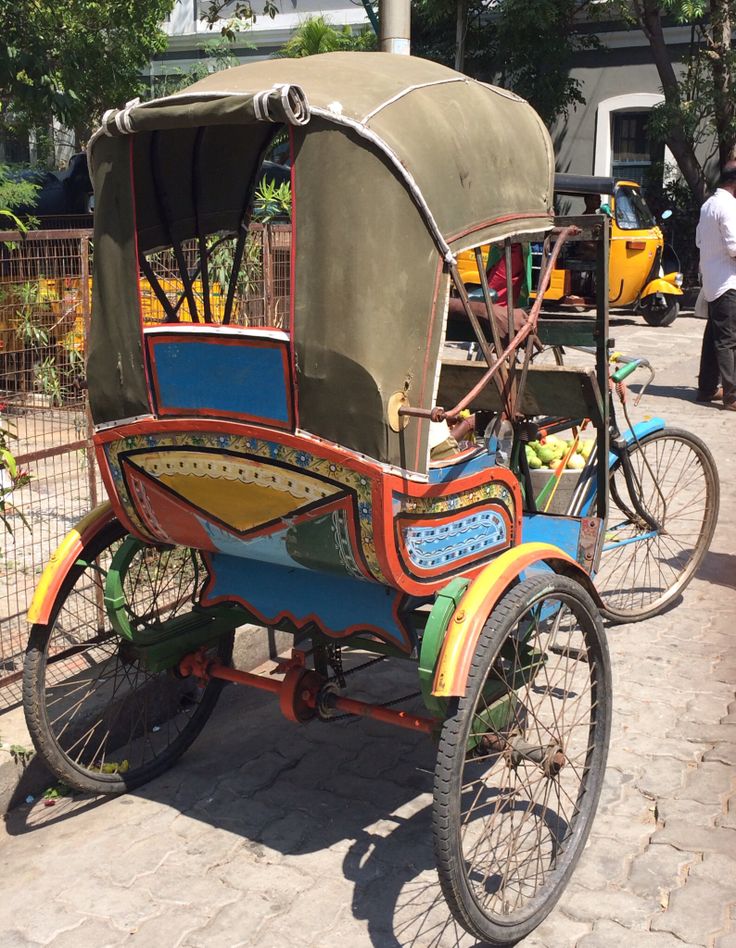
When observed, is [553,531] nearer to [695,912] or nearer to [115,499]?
[695,912]

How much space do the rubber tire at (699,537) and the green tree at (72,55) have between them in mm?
4358

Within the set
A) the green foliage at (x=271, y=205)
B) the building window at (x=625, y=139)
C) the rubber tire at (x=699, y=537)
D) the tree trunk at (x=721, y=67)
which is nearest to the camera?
the rubber tire at (x=699, y=537)

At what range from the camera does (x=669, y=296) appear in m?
16.1

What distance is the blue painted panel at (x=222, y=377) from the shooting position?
306 centimetres

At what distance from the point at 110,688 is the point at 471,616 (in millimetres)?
1935

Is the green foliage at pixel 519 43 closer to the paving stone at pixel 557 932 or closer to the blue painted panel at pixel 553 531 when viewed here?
the blue painted panel at pixel 553 531

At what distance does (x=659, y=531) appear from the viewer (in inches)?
211

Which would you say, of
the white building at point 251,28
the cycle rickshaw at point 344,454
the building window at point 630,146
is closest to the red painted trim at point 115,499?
the cycle rickshaw at point 344,454

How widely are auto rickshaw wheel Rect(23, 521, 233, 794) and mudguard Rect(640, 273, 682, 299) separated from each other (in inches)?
498

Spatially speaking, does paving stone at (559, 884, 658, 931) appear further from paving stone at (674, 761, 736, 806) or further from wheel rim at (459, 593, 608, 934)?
paving stone at (674, 761, 736, 806)

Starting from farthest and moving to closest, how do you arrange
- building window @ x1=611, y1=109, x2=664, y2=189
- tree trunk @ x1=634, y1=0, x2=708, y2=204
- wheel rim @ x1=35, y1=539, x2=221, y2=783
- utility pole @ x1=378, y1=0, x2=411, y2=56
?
1. building window @ x1=611, y1=109, x2=664, y2=189
2. tree trunk @ x1=634, y1=0, x2=708, y2=204
3. utility pole @ x1=378, y1=0, x2=411, y2=56
4. wheel rim @ x1=35, y1=539, x2=221, y2=783

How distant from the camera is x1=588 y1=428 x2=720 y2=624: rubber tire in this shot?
530cm

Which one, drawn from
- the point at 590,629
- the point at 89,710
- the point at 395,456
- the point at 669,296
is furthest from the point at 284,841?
the point at 669,296

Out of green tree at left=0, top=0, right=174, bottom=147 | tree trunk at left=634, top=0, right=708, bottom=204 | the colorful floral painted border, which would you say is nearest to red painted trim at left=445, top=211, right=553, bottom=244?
the colorful floral painted border
